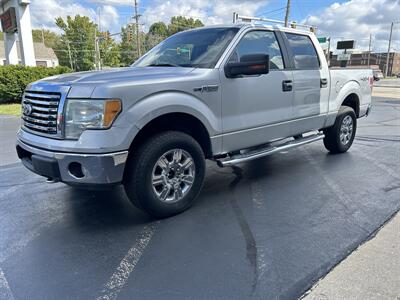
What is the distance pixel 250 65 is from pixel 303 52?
6.17 ft

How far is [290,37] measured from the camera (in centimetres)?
501

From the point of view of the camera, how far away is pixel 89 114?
10.1ft

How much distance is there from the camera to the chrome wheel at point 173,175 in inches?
140

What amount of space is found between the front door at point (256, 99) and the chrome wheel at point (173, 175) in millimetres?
599

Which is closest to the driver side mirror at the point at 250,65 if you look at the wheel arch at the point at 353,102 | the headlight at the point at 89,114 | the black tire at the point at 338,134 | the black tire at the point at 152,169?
the black tire at the point at 152,169

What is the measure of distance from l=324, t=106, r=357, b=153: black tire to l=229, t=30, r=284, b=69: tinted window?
1.99 m

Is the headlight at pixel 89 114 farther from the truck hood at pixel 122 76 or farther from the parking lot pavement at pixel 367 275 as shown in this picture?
the parking lot pavement at pixel 367 275

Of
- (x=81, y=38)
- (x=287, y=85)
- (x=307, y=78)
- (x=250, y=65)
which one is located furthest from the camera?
(x=81, y=38)

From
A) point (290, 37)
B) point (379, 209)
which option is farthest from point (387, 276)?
point (290, 37)

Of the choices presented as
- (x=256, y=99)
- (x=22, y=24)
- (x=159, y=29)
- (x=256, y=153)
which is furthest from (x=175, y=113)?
(x=159, y=29)

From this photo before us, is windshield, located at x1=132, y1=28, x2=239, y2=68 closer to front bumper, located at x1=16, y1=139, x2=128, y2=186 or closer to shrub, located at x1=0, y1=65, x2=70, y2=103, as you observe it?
front bumper, located at x1=16, y1=139, x2=128, y2=186

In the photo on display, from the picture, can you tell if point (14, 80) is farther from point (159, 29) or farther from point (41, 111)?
point (159, 29)

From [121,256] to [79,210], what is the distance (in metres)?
1.23

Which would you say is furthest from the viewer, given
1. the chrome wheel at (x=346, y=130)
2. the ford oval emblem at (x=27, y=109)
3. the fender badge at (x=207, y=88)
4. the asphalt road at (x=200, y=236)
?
the chrome wheel at (x=346, y=130)
